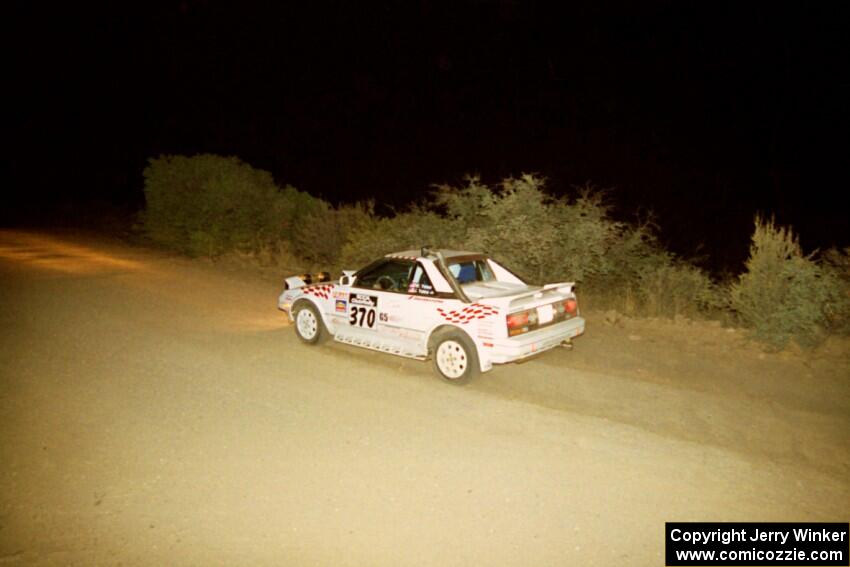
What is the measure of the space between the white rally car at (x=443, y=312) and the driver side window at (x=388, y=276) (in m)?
0.01

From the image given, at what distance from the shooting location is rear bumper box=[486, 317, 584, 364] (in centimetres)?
693

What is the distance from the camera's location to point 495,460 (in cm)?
531

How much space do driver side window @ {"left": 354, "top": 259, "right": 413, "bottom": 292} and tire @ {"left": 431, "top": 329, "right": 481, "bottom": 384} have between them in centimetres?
90

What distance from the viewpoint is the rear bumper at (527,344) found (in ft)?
22.7

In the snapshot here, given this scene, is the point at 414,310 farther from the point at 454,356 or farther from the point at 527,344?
the point at 527,344

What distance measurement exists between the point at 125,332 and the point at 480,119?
5649 centimetres

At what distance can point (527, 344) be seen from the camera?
7000mm

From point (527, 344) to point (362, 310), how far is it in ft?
8.02

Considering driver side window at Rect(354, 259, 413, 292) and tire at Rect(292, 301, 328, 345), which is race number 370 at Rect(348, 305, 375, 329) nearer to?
driver side window at Rect(354, 259, 413, 292)

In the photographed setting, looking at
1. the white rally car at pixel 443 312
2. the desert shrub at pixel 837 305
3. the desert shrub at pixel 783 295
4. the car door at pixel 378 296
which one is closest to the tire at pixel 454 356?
the white rally car at pixel 443 312

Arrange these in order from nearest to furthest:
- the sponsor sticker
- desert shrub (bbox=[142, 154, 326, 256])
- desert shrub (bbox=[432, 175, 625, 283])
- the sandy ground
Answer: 1. the sandy ground
2. the sponsor sticker
3. desert shrub (bbox=[432, 175, 625, 283])
4. desert shrub (bbox=[142, 154, 326, 256])

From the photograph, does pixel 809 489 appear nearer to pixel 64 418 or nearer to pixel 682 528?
pixel 682 528

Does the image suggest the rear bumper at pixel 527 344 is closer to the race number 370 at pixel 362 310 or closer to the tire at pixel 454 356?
the tire at pixel 454 356

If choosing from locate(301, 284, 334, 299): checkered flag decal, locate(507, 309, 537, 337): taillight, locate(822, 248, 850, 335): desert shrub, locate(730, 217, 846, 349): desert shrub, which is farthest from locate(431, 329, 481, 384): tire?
locate(822, 248, 850, 335): desert shrub
